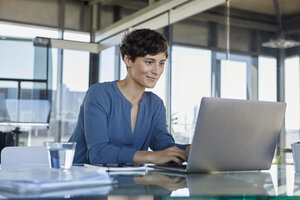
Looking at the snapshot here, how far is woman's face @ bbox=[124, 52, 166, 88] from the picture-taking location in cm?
198

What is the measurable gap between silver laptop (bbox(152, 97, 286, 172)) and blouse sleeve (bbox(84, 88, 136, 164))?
165mm

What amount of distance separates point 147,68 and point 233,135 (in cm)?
70

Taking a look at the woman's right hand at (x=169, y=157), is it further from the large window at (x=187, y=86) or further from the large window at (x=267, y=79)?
the large window at (x=187, y=86)

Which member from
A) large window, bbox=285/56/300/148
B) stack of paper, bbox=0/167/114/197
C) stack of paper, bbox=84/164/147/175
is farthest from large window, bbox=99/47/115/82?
stack of paper, bbox=0/167/114/197

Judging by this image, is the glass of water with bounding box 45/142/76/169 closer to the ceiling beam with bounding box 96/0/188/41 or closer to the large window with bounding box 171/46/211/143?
the large window with bounding box 171/46/211/143

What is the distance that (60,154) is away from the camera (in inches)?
42.0

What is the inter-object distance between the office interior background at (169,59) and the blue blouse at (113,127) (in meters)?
1.92

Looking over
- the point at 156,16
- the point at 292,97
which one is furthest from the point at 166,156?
the point at 156,16

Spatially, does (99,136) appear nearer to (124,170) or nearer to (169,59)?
(124,170)

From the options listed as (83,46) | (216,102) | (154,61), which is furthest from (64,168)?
(83,46)

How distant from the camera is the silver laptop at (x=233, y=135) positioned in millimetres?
1325

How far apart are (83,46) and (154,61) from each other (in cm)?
378

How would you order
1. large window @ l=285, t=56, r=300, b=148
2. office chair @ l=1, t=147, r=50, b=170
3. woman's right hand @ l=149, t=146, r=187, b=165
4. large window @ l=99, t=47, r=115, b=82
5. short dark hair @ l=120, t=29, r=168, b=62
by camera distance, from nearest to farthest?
1. woman's right hand @ l=149, t=146, r=187, b=165
2. office chair @ l=1, t=147, r=50, b=170
3. short dark hair @ l=120, t=29, r=168, b=62
4. large window @ l=285, t=56, r=300, b=148
5. large window @ l=99, t=47, r=115, b=82

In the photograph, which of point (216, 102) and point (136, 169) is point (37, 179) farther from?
point (216, 102)
